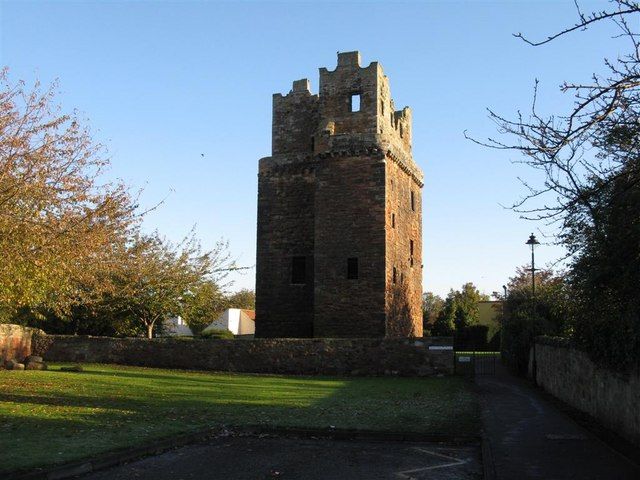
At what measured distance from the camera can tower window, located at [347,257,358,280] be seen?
95.9 feet

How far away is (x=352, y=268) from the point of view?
96.3 feet

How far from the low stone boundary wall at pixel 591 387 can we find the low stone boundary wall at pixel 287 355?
15.3 feet

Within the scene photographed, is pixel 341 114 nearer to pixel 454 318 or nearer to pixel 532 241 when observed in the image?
pixel 532 241

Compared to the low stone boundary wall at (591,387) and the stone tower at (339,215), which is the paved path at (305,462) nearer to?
the low stone boundary wall at (591,387)

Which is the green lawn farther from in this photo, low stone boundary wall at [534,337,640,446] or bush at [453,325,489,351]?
bush at [453,325,489,351]

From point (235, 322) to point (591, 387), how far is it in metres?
63.6

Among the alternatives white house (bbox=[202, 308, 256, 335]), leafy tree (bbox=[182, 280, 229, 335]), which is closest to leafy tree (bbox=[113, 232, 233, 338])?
leafy tree (bbox=[182, 280, 229, 335])

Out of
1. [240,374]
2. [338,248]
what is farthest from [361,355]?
[338,248]

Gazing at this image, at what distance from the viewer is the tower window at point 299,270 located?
31562 millimetres

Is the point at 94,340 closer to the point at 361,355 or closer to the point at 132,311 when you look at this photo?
the point at 132,311

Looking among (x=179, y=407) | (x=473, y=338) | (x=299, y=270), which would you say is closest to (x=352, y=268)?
(x=299, y=270)

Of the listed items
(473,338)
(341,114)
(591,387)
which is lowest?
(591,387)

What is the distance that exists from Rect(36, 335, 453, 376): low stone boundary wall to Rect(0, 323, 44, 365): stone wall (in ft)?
5.82

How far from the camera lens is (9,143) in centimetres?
1448
